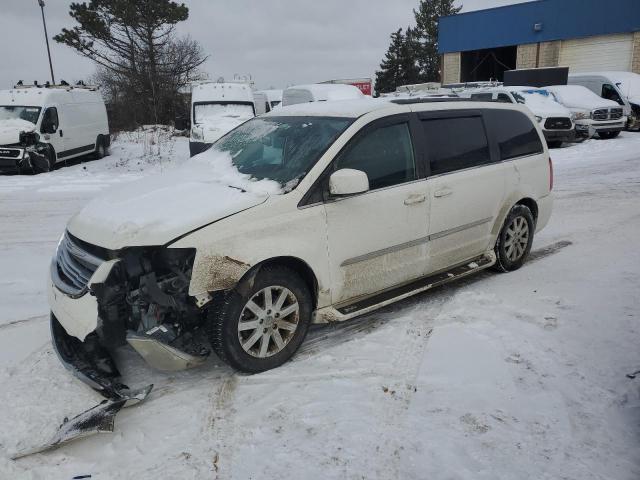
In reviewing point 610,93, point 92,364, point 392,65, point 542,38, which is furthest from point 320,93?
point 392,65

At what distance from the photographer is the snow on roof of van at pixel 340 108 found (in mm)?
4156

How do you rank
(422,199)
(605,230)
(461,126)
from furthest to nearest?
1. (605,230)
2. (461,126)
3. (422,199)

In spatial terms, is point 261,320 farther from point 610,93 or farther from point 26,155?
point 610,93

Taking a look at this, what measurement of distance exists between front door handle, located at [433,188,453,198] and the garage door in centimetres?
3045

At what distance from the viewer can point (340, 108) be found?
14.2 feet

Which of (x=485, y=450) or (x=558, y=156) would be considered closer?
(x=485, y=450)

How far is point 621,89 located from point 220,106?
15212 millimetres

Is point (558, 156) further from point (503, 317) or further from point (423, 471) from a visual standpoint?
point (423, 471)

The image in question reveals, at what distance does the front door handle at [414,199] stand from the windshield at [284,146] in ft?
2.54

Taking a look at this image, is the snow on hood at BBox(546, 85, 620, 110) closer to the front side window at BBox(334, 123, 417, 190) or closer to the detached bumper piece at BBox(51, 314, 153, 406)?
the front side window at BBox(334, 123, 417, 190)

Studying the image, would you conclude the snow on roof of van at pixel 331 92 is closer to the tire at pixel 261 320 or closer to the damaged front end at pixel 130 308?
the tire at pixel 261 320

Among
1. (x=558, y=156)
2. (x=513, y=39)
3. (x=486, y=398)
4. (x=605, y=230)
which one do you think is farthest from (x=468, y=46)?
(x=486, y=398)

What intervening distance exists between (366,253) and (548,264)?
281 centimetres

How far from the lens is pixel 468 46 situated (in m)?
36.0
